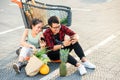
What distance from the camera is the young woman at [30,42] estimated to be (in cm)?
479

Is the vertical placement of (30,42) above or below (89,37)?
above

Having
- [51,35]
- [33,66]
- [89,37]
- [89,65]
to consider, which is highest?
[51,35]

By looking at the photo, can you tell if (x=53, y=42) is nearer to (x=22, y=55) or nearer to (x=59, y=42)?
(x=59, y=42)

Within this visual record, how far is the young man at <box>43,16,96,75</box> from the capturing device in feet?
15.1

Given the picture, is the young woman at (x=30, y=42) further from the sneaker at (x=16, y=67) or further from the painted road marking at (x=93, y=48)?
the painted road marking at (x=93, y=48)

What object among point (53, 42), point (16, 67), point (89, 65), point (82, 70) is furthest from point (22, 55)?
point (89, 65)

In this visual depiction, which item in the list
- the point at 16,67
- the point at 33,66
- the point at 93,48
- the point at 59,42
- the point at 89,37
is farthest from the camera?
the point at 89,37

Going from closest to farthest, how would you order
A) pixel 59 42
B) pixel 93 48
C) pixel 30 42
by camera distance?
1. pixel 59 42
2. pixel 30 42
3. pixel 93 48

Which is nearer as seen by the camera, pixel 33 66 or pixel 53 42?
pixel 33 66

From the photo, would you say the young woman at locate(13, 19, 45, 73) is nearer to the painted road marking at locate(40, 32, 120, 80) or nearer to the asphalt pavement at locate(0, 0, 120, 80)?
the asphalt pavement at locate(0, 0, 120, 80)

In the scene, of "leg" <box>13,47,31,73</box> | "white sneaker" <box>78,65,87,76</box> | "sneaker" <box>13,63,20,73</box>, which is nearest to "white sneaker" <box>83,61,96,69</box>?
"white sneaker" <box>78,65,87,76</box>

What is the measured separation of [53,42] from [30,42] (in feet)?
1.63

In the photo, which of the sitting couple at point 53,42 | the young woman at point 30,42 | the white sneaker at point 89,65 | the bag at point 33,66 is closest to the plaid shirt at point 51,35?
the sitting couple at point 53,42

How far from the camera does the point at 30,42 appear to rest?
5016 millimetres
